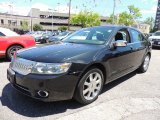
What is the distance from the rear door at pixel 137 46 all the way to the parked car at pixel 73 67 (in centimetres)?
59

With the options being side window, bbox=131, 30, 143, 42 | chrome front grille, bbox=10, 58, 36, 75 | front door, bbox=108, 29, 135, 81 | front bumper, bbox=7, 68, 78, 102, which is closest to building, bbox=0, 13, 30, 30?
side window, bbox=131, 30, 143, 42

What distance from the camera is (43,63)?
3.46m

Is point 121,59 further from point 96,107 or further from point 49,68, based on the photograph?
point 49,68

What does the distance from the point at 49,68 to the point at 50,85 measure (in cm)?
27

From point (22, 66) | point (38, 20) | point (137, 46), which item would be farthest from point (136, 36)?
point (38, 20)

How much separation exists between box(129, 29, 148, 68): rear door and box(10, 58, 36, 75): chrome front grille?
2897mm

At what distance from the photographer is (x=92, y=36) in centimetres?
498

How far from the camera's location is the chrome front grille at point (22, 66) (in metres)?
3.53

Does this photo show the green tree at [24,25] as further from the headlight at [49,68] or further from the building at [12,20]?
the headlight at [49,68]

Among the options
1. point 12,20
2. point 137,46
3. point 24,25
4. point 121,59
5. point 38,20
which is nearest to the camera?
point 121,59

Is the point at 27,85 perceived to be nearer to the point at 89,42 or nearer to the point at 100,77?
the point at 100,77

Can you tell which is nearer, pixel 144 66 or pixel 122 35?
pixel 122 35

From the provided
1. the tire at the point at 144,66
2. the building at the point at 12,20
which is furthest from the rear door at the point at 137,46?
the building at the point at 12,20

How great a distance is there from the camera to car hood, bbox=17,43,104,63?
3545mm
